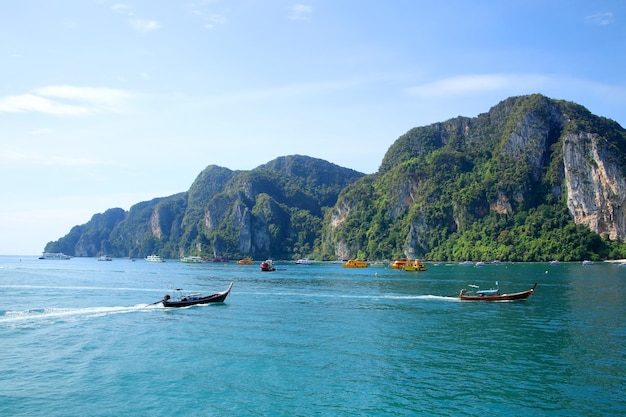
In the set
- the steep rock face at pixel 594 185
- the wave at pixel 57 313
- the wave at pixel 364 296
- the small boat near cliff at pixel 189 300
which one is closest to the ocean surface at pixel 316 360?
the wave at pixel 57 313

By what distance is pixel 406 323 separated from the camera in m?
38.6

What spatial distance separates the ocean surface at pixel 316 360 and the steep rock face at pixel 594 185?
132m

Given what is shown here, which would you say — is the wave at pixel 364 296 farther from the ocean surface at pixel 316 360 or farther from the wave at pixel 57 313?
the wave at pixel 57 313

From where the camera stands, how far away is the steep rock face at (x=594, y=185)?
16075cm

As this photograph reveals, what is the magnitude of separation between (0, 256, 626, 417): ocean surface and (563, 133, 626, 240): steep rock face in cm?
13163

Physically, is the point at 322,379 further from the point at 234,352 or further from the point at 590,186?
the point at 590,186

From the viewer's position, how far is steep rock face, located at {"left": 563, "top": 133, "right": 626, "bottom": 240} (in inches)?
6329

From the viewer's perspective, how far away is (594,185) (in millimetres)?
168625

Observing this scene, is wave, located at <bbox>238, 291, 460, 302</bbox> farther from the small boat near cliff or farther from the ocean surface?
the small boat near cliff

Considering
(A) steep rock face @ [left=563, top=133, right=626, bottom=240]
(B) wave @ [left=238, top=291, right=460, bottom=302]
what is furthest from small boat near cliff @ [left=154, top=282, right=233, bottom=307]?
(A) steep rock face @ [left=563, top=133, right=626, bottom=240]

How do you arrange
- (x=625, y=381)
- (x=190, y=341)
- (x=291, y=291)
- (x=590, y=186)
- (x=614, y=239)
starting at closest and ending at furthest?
(x=625, y=381) → (x=190, y=341) → (x=291, y=291) → (x=614, y=239) → (x=590, y=186)

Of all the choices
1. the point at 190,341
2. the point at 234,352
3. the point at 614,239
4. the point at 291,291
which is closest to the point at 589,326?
the point at 234,352

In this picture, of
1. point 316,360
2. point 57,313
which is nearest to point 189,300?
point 57,313

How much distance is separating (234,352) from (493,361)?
14.7 metres
